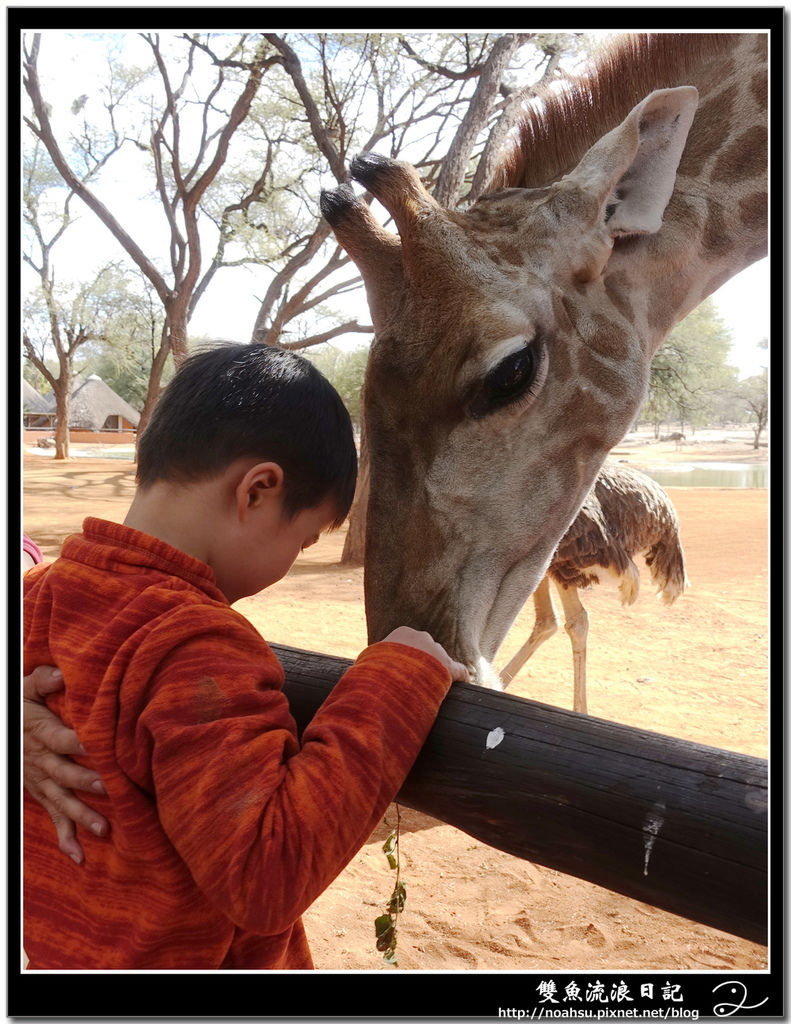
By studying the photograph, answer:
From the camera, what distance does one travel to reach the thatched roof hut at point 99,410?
38.8m

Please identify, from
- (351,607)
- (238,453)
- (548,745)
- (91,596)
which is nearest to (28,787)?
(91,596)

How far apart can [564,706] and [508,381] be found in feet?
18.9

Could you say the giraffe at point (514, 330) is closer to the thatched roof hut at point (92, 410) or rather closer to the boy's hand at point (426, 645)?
the boy's hand at point (426, 645)

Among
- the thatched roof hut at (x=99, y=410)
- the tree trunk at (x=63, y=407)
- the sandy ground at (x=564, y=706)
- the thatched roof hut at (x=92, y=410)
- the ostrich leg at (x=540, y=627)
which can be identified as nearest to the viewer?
the sandy ground at (x=564, y=706)

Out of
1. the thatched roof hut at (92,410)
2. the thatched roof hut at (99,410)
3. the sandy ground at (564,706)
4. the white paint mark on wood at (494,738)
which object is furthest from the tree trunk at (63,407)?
the white paint mark on wood at (494,738)

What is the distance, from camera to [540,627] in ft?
25.0

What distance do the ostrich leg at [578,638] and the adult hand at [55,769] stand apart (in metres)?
5.88

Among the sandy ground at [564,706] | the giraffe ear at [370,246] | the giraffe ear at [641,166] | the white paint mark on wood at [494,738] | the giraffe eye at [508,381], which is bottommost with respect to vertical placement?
the sandy ground at [564,706]

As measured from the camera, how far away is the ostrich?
6836 mm

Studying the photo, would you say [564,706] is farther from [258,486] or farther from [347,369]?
[347,369]

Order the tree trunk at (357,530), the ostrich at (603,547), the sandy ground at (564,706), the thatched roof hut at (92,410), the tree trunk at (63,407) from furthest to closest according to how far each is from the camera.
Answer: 1. the thatched roof hut at (92,410)
2. the tree trunk at (63,407)
3. the tree trunk at (357,530)
4. the ostrich at (603,547)
5. the sandy ground at (564,706)

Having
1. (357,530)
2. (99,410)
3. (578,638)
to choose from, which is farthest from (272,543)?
(99,410)

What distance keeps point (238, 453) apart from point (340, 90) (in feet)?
43.5

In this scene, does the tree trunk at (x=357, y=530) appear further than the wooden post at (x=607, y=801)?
Yes
